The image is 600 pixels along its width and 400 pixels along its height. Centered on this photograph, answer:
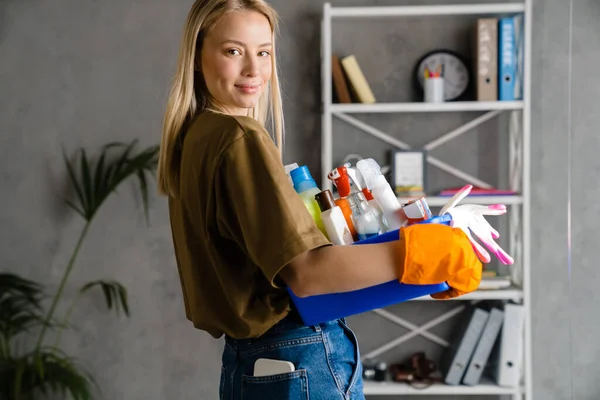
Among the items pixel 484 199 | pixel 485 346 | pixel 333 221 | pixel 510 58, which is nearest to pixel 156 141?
pixel 484 199

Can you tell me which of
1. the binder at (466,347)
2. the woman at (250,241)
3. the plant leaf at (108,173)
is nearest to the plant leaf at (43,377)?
the plant leaf at (108,173)

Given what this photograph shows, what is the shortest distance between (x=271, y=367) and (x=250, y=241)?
24 centimetres

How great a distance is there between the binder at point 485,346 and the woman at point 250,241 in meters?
1.78

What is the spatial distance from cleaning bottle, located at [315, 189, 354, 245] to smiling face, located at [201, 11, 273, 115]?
22 cm

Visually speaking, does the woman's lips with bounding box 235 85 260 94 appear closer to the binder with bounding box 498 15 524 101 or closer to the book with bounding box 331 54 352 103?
the book with bounding box 331 54 352 103

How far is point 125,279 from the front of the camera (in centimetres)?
319

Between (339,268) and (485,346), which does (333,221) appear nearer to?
(339,268)

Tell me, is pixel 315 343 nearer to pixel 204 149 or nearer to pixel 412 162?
pixel 204 149

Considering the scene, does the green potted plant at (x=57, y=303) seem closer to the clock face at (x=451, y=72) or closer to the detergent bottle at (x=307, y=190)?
the clock face at (x=451, y=72)

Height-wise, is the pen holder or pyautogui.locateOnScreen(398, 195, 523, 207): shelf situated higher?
the pen holder

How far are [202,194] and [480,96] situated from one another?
77.8 inches

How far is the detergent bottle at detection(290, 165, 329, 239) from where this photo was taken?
1288 millimetres

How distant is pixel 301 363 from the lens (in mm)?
1184

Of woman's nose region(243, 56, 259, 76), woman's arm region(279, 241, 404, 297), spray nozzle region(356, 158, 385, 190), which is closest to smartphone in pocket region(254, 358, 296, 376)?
woman's arm region(279, 241, 404, 297)
